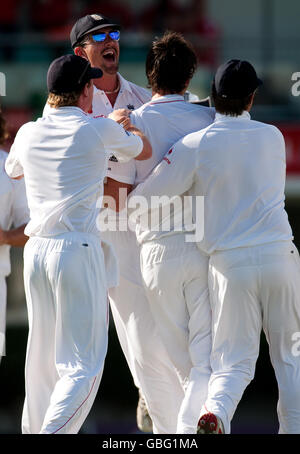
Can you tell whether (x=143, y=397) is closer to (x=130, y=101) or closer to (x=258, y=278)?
(x=258, y=278)

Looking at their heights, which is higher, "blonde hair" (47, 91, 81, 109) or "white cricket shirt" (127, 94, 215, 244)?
"blonde hair" (47, 91, 81, 109)

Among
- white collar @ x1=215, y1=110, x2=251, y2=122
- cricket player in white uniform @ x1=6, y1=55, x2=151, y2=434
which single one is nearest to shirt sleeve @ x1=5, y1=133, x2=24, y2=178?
cricket player in white uniform @ x1=6, y1=55, x2=151, y2=434

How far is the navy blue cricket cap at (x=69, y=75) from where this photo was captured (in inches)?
182

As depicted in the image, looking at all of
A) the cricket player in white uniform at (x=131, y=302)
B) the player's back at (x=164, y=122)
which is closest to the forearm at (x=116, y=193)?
the cricket player in white uniform at (x=131, y=302)

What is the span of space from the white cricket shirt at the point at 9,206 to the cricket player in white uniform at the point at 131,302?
2.11 feet

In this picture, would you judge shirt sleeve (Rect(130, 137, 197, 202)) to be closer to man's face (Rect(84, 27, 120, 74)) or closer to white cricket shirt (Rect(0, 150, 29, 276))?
man's face (Rect(84, 27, 120, 74))

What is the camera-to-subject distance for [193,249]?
16.0 ft

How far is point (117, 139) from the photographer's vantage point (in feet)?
15.2

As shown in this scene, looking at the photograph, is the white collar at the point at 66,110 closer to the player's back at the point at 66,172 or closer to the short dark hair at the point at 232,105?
the player's back at the point at 66,172

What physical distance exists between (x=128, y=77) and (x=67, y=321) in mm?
5609

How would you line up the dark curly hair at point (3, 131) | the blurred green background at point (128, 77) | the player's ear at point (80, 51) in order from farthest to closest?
1. the blurred green background at point (128, 77)
2. the dark curly hair at point (3, 131)
3. the player's ear at point (80, 51)

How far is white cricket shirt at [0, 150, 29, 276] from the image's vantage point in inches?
223

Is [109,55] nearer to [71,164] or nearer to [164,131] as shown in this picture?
[164,131]

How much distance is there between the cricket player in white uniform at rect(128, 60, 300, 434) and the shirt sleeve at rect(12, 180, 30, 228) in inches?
49.3
